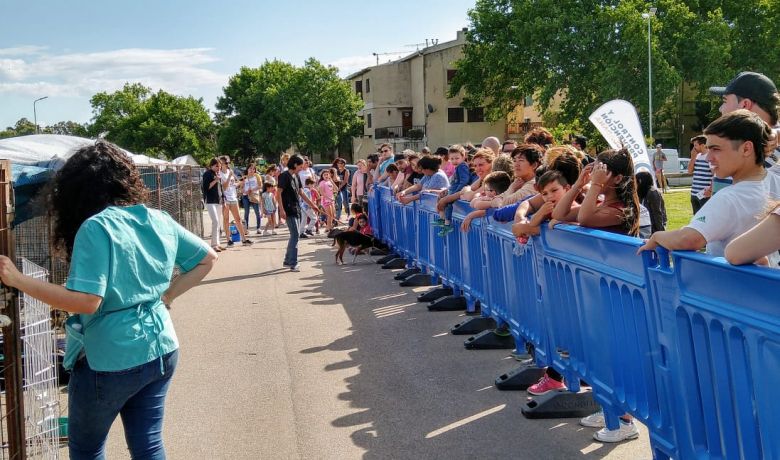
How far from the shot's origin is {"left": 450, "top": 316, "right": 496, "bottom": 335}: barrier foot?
8.09 meters

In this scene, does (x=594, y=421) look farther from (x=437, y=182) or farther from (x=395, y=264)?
(x=395, y=264)

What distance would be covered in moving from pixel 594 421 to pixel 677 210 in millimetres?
18732

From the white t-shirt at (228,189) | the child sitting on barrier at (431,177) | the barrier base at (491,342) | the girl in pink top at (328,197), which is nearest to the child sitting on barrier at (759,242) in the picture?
the barrier base at (491,342)

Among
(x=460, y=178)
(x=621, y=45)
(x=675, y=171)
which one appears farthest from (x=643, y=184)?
(x=621, y=45)

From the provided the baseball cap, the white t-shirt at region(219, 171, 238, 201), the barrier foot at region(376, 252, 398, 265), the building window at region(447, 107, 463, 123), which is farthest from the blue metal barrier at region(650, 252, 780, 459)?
the building window at region(447, 107, 463, 123)

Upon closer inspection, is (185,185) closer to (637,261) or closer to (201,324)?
(201,324)

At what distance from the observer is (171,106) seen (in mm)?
104688

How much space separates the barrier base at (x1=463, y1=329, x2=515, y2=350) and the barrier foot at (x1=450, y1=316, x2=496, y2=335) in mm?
583

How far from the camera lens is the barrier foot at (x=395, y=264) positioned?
1377cm

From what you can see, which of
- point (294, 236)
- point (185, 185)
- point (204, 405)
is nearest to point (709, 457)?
point (204, 405)

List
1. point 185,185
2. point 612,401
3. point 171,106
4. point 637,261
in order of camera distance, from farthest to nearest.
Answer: point 171,106 → point 185,185 → point 612,401 → point 637,261

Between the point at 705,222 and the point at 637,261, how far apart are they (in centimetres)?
54

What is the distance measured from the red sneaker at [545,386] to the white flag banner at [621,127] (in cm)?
455

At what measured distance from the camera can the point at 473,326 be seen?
8094 millimetres
